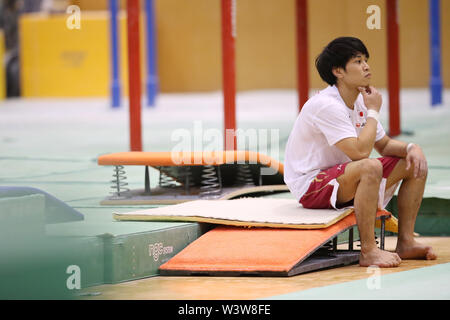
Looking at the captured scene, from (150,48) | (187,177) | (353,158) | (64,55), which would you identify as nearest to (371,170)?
(353,158)

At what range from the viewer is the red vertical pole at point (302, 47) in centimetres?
946

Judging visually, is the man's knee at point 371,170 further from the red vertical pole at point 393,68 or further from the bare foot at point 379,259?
the red vertical pole at point 393,68

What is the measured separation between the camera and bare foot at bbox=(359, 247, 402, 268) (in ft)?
14.4

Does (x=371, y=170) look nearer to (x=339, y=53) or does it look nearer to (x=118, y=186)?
(x=339, y=53)

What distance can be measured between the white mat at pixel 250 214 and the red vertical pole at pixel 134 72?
2950mm

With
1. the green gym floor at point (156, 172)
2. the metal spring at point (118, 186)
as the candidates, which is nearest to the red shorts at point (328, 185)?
the green gym floor at point (156, 172)

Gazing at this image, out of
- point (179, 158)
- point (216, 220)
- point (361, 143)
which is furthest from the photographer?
point (179, 158)

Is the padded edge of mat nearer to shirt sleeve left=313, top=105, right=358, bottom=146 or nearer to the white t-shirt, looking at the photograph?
the white t-shirt

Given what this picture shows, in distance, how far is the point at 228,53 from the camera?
7363 mm

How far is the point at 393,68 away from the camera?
375 inches

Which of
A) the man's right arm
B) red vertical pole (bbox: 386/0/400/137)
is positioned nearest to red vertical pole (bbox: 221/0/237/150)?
red vertical pole (bbox: 386/0/400/137)

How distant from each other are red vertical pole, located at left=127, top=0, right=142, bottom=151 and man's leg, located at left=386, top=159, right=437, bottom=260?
3.77 metres

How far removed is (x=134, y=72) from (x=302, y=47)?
221cm
